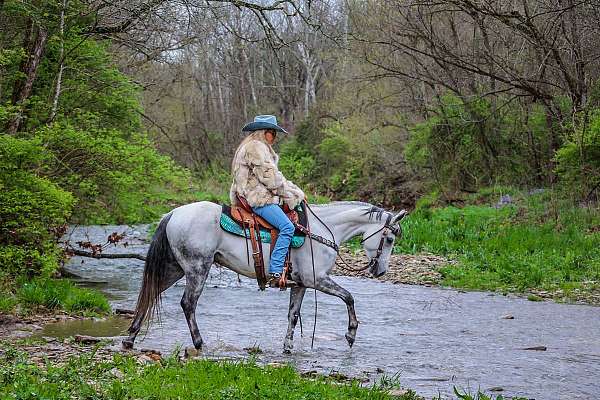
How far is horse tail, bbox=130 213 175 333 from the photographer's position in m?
8.71

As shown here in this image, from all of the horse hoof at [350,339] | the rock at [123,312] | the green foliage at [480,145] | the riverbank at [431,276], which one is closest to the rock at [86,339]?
the rock at [123,312]

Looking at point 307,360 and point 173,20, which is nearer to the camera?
point 307,360

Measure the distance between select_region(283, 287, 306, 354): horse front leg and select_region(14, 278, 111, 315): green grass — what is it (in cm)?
326

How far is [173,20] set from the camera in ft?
43.5

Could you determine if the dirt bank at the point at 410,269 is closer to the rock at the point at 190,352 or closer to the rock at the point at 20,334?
the rock at the point at 190,352

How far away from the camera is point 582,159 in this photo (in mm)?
17578

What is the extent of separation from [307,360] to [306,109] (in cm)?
3771

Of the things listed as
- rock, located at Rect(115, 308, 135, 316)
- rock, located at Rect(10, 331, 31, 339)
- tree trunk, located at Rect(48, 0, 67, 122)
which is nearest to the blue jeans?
rock, located at Rect(10, 331, 31, 339)

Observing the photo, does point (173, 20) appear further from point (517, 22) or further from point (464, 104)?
point (464, 104)

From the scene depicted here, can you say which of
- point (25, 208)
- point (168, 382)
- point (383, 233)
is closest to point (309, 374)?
point (168, 382)

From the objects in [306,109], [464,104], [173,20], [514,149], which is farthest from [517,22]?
[306,109]

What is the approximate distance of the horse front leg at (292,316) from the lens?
28.8ft

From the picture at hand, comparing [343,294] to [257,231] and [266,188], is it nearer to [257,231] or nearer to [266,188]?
[257,231]

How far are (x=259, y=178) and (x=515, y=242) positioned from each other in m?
9.89
